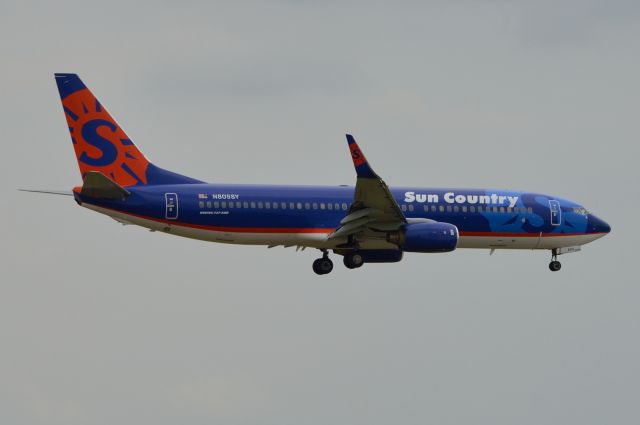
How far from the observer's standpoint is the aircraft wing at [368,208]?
188ft

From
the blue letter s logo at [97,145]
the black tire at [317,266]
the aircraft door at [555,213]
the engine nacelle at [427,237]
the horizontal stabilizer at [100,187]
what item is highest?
the blue letter s logo at [97,145]

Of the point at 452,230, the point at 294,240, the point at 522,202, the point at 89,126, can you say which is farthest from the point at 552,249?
the point at 89,126

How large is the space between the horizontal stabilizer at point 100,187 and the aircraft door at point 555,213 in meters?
19.2

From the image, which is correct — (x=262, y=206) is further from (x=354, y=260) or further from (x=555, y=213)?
(x=555, y=213)

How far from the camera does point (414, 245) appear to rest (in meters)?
60.0

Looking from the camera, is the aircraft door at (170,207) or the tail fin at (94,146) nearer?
the aircraft door at (170,207)

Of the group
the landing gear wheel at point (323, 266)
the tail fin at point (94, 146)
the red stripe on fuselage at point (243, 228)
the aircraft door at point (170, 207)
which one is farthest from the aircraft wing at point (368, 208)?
the tail fin at point (94, 146)

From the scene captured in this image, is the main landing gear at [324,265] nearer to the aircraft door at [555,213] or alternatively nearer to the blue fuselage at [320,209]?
the blue fuselage at [320,209]

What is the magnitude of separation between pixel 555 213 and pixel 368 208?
10452 mm

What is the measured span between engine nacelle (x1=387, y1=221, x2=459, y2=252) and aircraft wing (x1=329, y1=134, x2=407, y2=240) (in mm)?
446

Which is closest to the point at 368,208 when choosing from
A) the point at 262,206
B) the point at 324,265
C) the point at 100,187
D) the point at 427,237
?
the point at 427,237

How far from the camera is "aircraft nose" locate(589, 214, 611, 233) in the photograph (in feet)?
220

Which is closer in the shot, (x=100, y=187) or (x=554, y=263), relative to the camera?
(x=100, y=187)

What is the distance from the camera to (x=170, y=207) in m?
58.4
